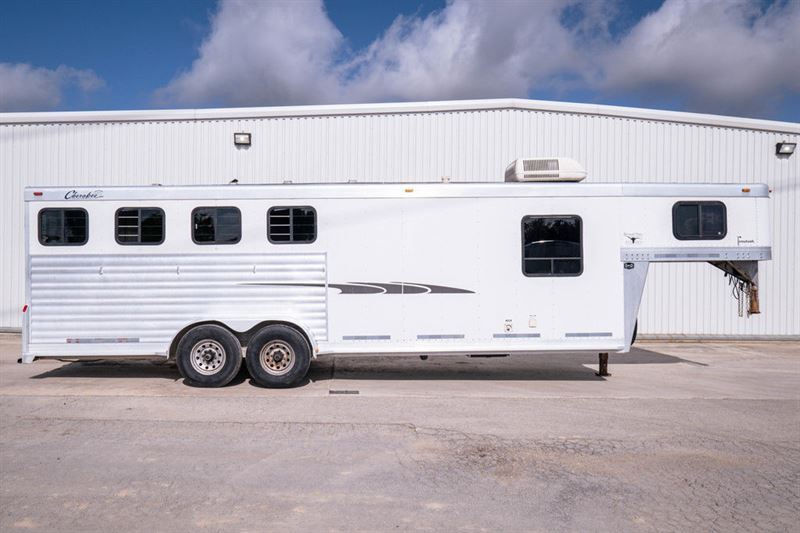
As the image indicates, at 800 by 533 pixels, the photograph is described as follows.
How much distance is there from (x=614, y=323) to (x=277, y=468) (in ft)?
18.5

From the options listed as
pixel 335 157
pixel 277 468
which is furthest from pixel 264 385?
pixel 335 157

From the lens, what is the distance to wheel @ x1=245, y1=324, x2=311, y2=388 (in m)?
8.91

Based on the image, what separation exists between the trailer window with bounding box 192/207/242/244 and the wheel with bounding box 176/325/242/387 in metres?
1.28

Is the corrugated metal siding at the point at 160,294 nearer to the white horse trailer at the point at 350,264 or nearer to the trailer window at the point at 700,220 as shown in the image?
the white horse trailer at the point at 350,264

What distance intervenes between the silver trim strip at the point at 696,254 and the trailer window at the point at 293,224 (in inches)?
182

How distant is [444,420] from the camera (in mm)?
7297

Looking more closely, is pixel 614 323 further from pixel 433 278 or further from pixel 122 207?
pixel 122 207

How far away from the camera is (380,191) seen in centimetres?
913

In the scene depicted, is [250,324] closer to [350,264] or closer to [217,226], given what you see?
[217,226]

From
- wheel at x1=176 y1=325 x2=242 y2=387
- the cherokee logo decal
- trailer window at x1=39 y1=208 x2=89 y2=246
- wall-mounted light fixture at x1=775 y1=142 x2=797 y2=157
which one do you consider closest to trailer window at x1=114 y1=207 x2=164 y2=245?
trailer window at x1=39 y1=208 x2=89 y2=246

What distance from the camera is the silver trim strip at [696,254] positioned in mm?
9133

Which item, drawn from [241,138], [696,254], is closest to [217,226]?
[241,138]

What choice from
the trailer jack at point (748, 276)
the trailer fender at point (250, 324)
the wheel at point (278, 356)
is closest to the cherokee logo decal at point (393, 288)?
the trailer fender at point (250, 324)

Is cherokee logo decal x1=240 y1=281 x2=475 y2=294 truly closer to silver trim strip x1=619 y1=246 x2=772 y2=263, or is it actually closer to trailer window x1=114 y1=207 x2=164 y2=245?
silver trim strip x1=619 y1=246 x2=772 y2=263
